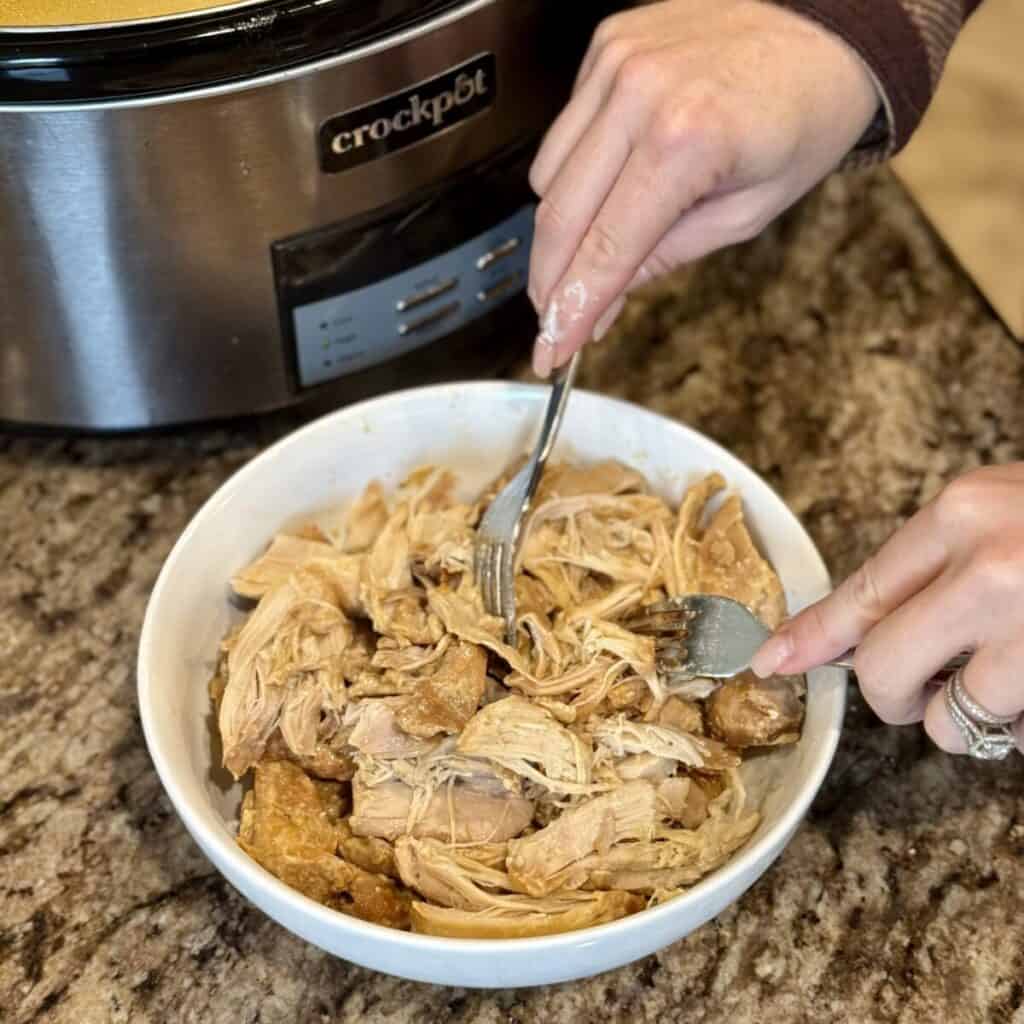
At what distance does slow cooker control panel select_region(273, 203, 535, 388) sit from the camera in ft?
3.25

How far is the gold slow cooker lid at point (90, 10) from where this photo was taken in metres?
0.82

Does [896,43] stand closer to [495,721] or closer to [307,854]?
[495,721]

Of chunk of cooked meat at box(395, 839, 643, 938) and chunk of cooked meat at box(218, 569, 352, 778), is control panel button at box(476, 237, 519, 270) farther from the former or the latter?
chunk of cooked meat at box(395, 839, 643, 938)

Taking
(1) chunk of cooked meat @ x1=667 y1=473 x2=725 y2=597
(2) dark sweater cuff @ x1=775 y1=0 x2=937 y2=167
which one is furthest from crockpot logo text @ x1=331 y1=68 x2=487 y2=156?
(1) chunk of cooked meat @ x1=667 y1=473 x2=725 y2=597

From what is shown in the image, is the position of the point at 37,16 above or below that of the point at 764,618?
above

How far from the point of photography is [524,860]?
2.71 ft

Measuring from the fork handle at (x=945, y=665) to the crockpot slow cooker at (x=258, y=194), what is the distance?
1.45 ft

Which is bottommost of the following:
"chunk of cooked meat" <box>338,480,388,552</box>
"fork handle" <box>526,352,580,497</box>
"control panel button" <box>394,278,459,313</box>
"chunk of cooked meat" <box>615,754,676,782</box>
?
"chunk of cooked meat" <box>615,754,676,782</box>

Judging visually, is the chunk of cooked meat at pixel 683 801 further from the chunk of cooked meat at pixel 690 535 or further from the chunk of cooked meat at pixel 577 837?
the chunk of cooked meat at pixel 690 535

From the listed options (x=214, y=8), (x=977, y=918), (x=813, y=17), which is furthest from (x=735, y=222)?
(x=977, y=918)

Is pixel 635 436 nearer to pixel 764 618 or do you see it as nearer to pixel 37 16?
pixel 764 618

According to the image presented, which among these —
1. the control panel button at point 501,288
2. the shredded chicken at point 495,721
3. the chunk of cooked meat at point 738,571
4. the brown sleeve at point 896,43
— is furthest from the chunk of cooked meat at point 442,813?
the brown sleeve at point 896,43

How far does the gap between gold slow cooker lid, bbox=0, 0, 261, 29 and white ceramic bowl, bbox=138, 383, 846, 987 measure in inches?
12.5

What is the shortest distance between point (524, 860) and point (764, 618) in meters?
0.25
